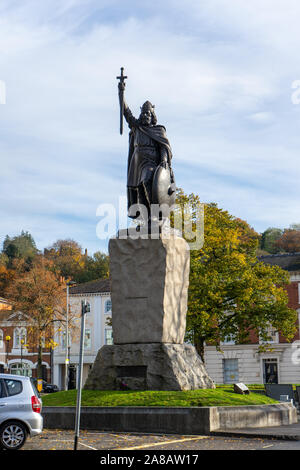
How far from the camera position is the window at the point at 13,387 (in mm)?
12742

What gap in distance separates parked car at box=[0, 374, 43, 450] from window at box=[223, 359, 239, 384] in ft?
132

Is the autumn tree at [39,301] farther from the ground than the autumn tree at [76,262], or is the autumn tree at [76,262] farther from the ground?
the autumn tree at [76,262]

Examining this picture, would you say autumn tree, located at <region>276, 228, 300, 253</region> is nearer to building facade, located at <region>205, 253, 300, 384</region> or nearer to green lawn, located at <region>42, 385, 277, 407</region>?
building facade, located at <region>205, 253, 300, 384</region>

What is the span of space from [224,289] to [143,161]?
1689 cm

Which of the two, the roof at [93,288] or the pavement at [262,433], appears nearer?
the pavement at [262,433]

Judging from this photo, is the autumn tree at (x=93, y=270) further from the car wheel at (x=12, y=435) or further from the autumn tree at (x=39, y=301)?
the car wheel at (x=12, y=435)

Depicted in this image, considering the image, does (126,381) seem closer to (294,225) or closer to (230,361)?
(230,361)

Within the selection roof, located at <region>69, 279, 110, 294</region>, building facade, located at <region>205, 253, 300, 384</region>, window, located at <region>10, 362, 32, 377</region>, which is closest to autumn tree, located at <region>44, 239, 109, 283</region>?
roof, located at <region>69, 279, 110, 294</region>

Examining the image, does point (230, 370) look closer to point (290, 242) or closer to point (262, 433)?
point (290, 242)

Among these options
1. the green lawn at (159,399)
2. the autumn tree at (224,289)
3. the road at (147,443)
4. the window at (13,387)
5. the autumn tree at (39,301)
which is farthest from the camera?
the autumn tree at (39,301)

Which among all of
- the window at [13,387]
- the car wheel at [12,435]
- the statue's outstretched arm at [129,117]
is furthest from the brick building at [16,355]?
the car wheel at [12,435]

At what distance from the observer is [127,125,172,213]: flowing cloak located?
18969 millimetres

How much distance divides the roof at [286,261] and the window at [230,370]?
27.9 ft

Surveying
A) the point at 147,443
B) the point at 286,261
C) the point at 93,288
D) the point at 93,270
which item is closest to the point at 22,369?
the point at 93,288
